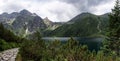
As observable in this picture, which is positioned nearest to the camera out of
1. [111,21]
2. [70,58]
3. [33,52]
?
[70,58]

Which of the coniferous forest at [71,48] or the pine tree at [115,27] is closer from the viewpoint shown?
the coniferous forest at [71,48]

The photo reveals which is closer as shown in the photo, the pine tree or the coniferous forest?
the coniferous forest

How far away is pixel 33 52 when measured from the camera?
841 inches

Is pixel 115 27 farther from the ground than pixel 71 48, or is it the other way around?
pixel 115 27

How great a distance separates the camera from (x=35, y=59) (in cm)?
2142

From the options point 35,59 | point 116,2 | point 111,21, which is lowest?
point 35,59

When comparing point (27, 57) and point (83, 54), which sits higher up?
point (83, 54)

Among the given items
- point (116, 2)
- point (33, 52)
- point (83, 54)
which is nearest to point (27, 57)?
point (33, 52)

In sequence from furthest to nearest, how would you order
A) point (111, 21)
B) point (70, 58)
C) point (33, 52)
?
1. point (111, 21)
2. point (33, 52)
3. point (70, 58)

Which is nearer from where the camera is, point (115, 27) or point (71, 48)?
point (71, 48)

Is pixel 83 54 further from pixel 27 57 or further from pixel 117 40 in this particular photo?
pixel 117 40

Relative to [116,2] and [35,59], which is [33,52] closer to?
[35,59]

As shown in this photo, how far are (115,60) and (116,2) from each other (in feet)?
84.4

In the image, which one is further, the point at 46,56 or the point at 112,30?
the point at 112,30
